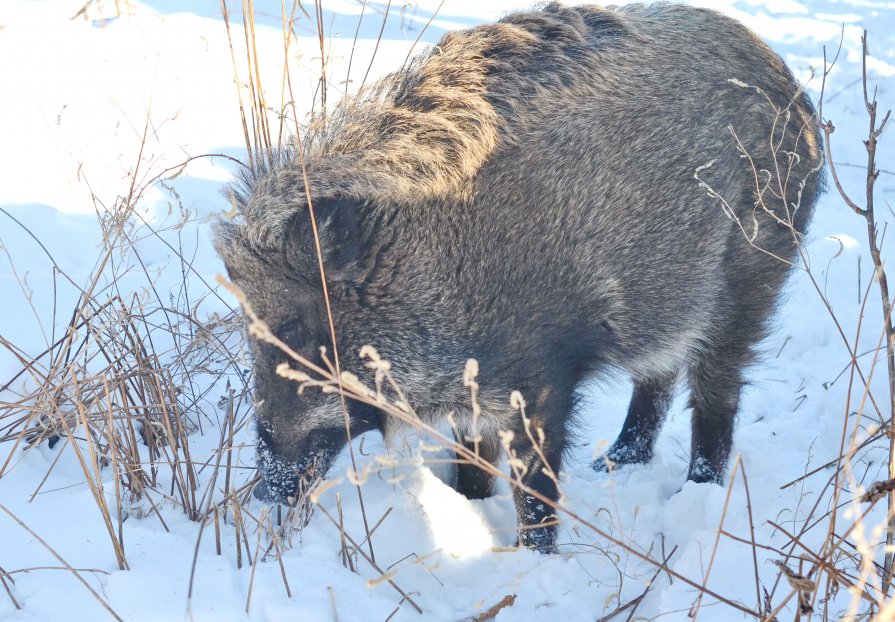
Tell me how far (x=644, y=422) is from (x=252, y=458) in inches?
65.4

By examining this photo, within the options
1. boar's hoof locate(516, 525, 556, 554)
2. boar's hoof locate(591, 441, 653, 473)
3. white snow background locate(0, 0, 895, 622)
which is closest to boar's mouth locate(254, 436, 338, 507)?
white snow background locate(0, 0, 895, 622)

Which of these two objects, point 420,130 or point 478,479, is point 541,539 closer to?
point 478,479

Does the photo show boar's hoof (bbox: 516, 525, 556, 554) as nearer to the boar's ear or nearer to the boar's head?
the boar's head

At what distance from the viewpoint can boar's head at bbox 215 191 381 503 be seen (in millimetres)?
2602

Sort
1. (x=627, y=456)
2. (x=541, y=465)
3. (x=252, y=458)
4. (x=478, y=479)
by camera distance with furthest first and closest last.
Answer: (x=627, y=456) < (x=478, y=479) < (x=252, y=458) < (x=541, y=465)

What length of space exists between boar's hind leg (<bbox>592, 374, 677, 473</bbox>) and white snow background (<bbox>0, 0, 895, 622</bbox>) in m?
0.09

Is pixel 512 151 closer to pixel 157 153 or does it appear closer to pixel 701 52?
pixel 701 52

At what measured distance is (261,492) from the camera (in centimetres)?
277

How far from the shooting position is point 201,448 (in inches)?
124

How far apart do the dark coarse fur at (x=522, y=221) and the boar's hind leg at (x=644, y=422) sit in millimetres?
579

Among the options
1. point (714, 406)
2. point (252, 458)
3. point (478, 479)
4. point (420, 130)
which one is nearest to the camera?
point (420, 130)

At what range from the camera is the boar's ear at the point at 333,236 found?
2.59m

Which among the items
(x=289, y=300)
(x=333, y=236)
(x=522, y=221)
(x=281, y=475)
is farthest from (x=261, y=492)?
(x=522, y=221)

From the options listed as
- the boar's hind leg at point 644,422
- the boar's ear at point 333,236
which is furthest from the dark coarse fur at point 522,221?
the boar's hind leg at point 644,422
